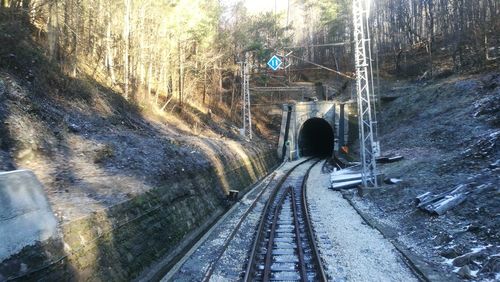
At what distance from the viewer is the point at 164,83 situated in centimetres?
2714

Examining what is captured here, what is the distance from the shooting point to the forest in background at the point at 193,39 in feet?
54.4

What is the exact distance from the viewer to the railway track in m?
8.34

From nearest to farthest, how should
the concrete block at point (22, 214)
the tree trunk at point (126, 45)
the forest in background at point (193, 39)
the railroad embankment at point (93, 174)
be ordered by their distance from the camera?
the concrete block at point (22, 214)
the railroad embankment at point (93, 174)
the forest in background at point (193, 39)
the tree trunk at point (126, 45)

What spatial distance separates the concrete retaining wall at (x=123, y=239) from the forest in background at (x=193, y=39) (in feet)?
22.8

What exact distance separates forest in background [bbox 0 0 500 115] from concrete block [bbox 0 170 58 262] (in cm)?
795

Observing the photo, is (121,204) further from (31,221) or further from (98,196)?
(31,221)

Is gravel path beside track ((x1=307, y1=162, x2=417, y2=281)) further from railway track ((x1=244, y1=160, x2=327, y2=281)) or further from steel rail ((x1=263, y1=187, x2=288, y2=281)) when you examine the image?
steel rail ((x1=263, y1=187, x2=288, y2=281))

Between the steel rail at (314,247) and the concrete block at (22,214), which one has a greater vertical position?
the concrete block at (22,214)

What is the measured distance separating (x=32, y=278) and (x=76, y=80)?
37.6 ft

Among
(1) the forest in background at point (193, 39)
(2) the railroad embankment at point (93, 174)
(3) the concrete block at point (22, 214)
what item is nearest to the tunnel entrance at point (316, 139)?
(1) the forest in background at point (193, 39)

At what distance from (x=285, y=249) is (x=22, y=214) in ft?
20.3

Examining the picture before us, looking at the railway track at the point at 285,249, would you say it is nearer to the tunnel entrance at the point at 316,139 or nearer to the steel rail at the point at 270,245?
the steel rail at the point at 270,245

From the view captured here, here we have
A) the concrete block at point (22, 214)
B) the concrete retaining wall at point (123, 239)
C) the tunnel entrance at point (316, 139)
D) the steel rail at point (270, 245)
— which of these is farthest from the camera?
the tunnel entrance at point (316, 139)

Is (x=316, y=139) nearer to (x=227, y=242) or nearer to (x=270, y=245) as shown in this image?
(x=227, y=242)
